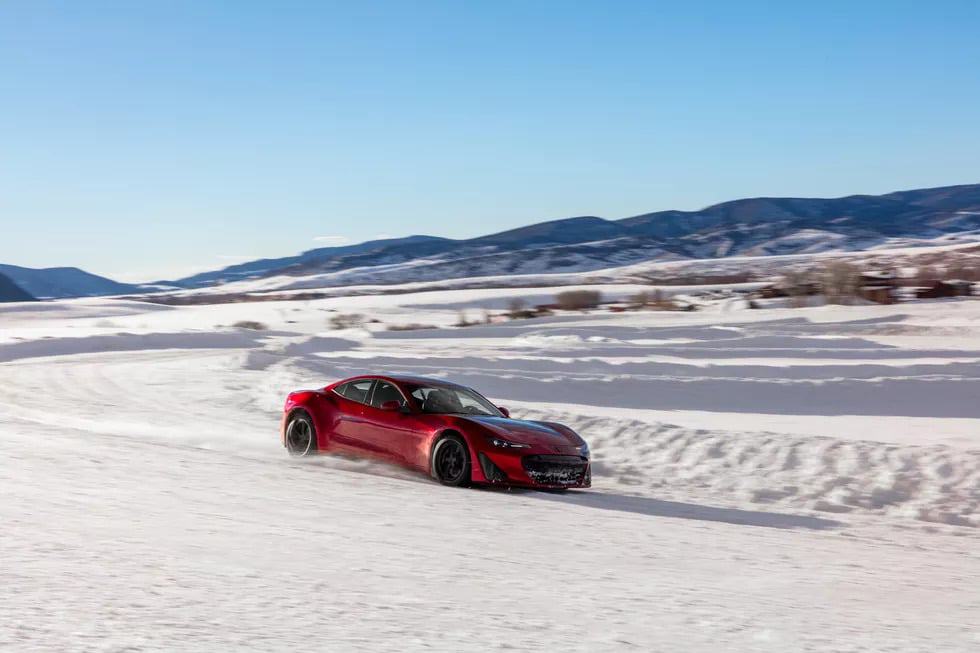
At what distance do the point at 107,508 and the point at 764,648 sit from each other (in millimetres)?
5720

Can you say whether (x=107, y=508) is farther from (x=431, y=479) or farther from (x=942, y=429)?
(x=942, y=429)

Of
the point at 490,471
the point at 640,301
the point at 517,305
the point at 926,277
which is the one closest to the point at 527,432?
the point at 490,471

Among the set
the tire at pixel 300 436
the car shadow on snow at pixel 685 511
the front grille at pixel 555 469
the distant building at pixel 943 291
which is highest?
the distant building at pixel 943 291

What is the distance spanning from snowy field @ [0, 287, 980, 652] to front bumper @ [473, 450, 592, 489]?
0.19 meters

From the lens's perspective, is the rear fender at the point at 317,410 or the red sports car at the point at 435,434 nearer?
the red sports car at the point at 435,434

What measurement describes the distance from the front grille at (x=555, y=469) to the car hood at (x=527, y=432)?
122 mm

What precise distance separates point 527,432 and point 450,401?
1316 mm

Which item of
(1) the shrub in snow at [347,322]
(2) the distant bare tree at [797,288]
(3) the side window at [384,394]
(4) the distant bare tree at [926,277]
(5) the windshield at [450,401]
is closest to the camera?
(5) the windshield at [450,401]

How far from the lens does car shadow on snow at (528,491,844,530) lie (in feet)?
35.4

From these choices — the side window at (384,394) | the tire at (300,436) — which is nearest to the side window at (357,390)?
the side window at (384,394)

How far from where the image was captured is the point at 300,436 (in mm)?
14266

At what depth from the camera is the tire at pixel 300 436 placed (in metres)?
14.0

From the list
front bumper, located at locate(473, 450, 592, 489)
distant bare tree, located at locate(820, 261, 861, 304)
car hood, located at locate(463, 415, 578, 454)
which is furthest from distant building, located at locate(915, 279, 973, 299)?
front bumper, located at locate(473, 450, 592, 489)

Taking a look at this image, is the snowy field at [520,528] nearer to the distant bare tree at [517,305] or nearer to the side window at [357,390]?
the side window at [357,390]
